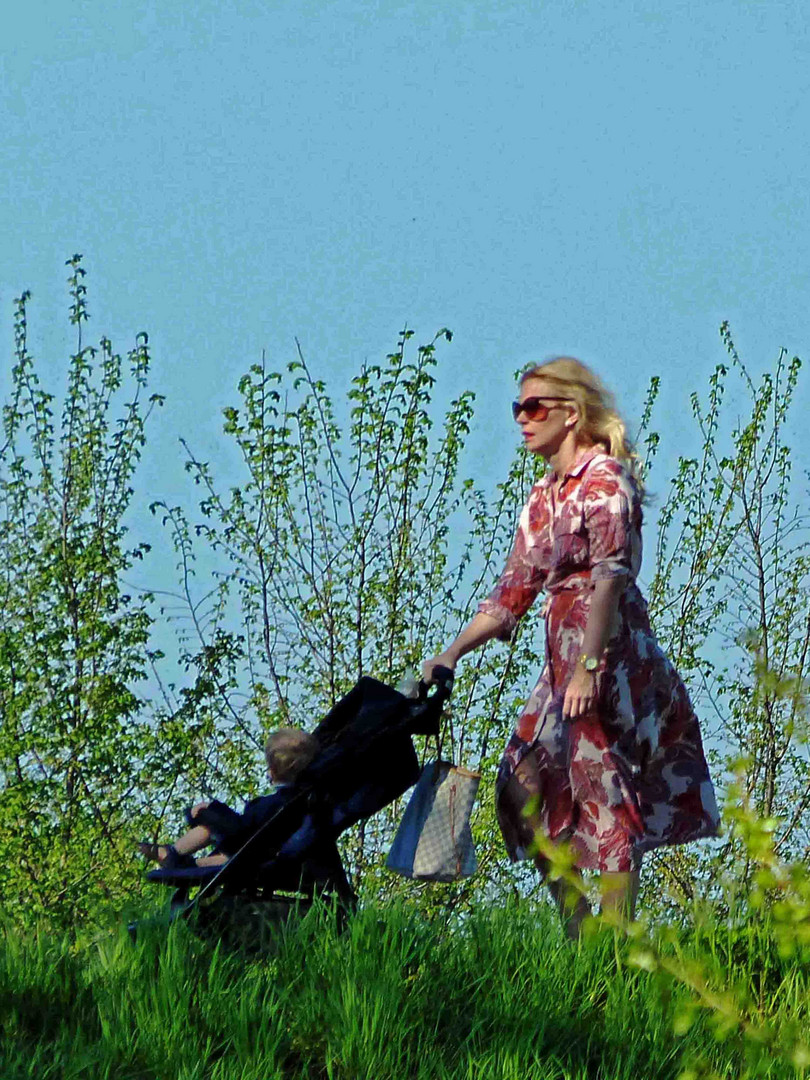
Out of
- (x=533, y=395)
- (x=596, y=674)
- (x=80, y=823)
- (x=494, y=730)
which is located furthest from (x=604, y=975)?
(x=80, y=823)

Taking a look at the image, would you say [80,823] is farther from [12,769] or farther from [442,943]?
[442,943]

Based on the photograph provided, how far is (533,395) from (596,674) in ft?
3.25

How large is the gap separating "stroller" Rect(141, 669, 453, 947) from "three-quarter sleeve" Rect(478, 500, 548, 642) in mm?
740

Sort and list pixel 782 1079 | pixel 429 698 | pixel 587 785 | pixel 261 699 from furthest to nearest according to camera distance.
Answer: pixel 261 699 → pixel 587 785 → pixel 429 698 → pixel 782 1079

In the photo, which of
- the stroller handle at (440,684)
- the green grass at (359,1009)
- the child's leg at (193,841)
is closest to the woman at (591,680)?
the stroller handle at (440,684)

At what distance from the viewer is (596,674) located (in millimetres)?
5180

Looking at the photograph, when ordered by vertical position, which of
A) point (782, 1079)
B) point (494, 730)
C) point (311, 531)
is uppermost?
point (311, 531)

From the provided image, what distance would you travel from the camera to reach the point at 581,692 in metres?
5.18

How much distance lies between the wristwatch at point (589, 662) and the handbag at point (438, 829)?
488 millimetres

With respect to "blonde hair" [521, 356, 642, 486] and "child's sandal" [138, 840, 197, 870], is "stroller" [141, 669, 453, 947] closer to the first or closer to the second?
"child's sandal" [138, 840, 197, 870]

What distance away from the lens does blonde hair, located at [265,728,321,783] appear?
4.83m

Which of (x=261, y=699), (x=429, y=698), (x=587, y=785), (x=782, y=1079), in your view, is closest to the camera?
(x=782, y=1079)

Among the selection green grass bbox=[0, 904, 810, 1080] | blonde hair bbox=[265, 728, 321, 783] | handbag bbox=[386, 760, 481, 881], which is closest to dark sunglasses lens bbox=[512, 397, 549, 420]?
handbag bbox=[386, 760, 481, 881]

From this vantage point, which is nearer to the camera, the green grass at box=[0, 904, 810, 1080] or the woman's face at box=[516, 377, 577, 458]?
the green grass at box=[0, 904, 810, 1080]
